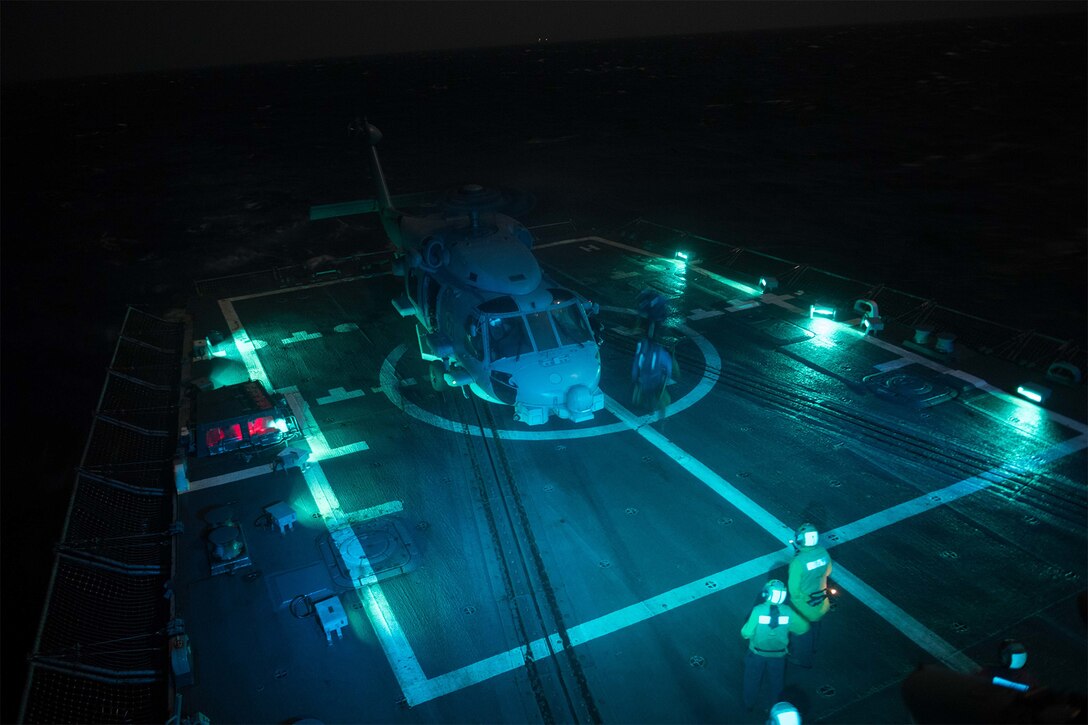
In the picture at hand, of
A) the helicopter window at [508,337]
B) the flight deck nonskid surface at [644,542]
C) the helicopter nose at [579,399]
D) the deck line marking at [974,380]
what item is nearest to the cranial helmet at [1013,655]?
the flight deck nonskid surface at [644,542]

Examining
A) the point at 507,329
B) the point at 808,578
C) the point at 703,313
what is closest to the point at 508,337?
the point at 507,329

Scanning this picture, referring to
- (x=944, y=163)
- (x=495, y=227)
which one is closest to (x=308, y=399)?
(x=495, y=227)

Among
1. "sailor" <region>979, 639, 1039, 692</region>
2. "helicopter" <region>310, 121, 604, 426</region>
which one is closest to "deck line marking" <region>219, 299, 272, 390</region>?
"helicopter" <region>310, 121, 604, 426</region>

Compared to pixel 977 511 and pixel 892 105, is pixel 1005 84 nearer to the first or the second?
pixel 892 105

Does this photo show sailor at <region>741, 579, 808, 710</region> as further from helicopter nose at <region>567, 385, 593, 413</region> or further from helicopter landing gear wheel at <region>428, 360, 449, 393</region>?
helicopter landing gear wheel at <region>428, 360, 449, 393</region>

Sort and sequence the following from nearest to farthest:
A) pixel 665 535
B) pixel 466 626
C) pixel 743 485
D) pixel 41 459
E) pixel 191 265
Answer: pixel 466 626 < pixel 665 535 < pixel 743 485 < pixel 41 459 < pixel 191 265

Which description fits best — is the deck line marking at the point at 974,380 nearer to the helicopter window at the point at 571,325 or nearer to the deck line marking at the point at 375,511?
the helicopter window at the point at 571,325
